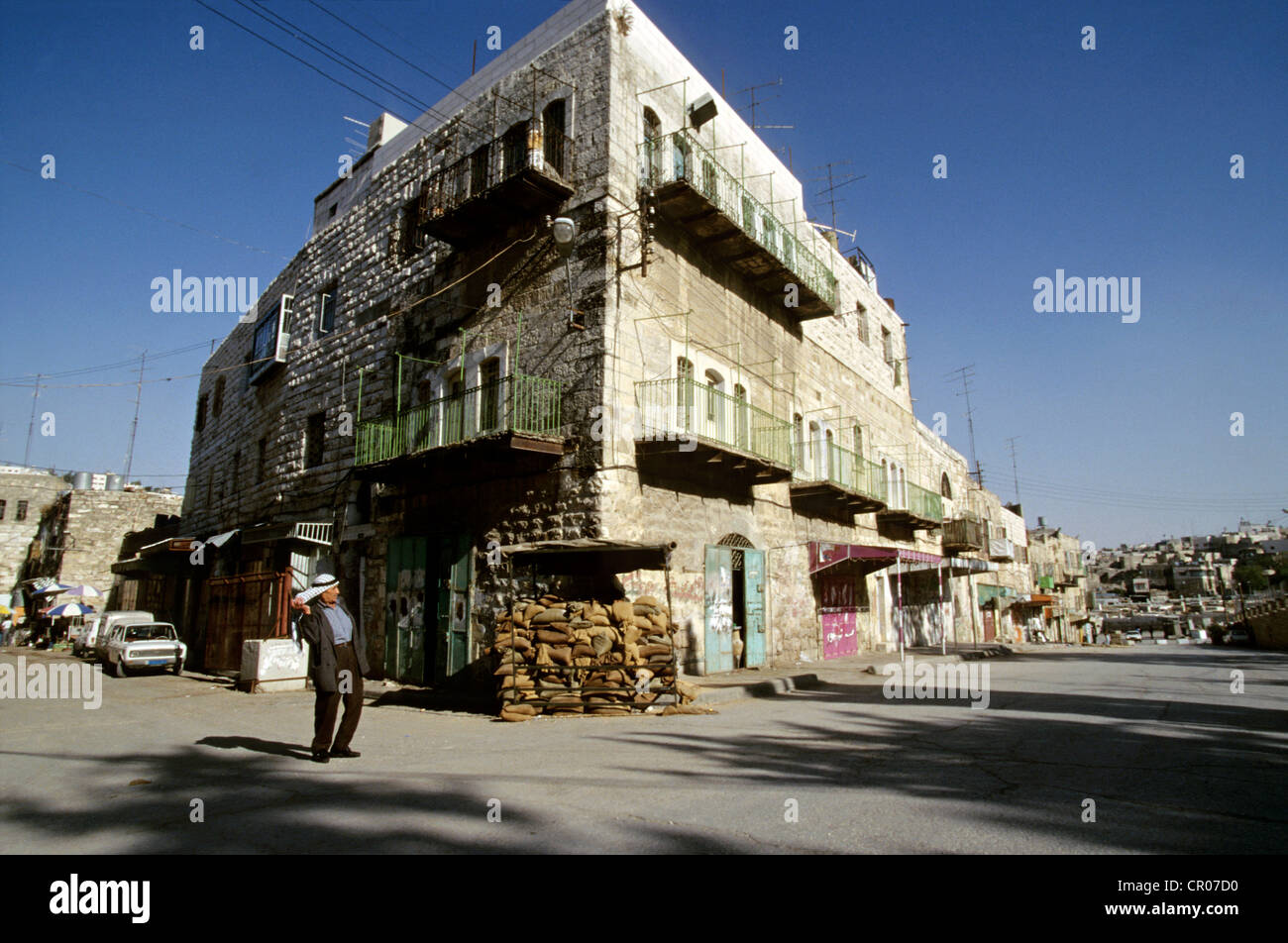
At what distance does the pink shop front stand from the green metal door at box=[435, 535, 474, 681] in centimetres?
837

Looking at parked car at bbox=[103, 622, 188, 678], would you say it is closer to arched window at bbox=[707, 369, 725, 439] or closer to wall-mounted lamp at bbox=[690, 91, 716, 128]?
arched window at bbox=[707, 369, 725, 439]

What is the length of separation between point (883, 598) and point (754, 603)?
9341 millimetres

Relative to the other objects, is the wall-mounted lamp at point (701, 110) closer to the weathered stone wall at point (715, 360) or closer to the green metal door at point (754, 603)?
the weathered stone wall at point (715, 360)

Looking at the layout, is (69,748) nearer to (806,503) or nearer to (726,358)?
(726,358)

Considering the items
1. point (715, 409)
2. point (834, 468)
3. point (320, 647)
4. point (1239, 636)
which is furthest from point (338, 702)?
point (1239, 636)

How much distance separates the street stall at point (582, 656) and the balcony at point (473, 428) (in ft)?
7.68

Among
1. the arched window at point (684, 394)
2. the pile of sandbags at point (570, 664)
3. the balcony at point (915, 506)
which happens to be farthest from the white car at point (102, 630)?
the balcony at point (915, 506)

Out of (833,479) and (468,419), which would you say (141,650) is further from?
(833,479)

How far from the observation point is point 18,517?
37.1m

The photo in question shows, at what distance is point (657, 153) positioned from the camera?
44.2 feet

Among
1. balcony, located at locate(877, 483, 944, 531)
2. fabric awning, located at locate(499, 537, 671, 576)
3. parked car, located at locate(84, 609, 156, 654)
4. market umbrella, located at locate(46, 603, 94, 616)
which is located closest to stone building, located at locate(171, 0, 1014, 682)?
fabric awning, located at locate(499, 537, 671, 576)

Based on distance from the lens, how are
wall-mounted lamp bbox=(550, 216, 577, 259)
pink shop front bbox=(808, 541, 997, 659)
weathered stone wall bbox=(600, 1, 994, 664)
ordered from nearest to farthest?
1. weathered stone wall bbox=(600, 1, 994, 664)
2. wall-mounted lamp bbox=(550, 216, 577, 259)
3. pink shop front bbox=(808, 541, 997, 659)

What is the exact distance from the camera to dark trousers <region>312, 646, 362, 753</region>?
6180 millimetres
